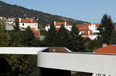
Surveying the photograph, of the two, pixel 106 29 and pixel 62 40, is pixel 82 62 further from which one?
pixel 106 29

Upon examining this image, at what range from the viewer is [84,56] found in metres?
15.4

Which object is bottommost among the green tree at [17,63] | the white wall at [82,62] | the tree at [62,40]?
the green tree at [17,63]

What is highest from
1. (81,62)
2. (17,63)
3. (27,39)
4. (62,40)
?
(81,62)

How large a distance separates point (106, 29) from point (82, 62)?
79674mm

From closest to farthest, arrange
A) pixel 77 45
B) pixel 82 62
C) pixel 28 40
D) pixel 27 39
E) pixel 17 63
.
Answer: pixel 82 62, pixel 17 63, pixel 27 39, pixel 28 40, pixel 77 45

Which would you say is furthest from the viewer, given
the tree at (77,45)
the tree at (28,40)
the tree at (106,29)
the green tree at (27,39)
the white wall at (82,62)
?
the tree at (106,29)

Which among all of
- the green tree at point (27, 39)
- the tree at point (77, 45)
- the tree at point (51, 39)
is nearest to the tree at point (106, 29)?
the tree at point (77, 45)

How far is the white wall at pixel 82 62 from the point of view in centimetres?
1437

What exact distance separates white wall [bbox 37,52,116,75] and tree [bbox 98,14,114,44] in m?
71.5

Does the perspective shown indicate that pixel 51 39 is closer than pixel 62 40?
No

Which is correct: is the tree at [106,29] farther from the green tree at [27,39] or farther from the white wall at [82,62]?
the white wall at [82,62]

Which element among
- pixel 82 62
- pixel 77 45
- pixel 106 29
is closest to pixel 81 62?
pixel 82 62

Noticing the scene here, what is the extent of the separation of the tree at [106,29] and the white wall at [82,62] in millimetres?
71471

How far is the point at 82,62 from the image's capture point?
1561cm
